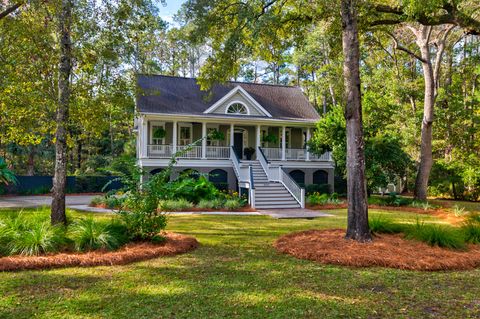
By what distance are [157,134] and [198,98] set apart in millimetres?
3512

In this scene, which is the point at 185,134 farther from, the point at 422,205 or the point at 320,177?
the point at 422,205

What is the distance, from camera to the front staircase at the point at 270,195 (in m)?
15.7

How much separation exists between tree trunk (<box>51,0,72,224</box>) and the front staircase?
8.90 meters

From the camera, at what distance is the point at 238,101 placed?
68.9 ft

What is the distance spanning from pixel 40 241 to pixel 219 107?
50.4 ft

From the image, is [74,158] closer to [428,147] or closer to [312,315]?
[428,147]

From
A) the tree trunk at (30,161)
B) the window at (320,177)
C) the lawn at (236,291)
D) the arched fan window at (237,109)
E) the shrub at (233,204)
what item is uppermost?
the arched fan window at (237,109)

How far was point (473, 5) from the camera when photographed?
11688mm

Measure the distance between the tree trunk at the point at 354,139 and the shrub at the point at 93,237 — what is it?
4.76 meters

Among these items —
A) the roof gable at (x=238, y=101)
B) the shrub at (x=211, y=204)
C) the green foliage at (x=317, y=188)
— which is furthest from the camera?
the green foliage at (x=317, y=188)

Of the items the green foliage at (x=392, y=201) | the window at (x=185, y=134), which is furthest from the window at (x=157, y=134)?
the green foliage at (x=392, y=201)

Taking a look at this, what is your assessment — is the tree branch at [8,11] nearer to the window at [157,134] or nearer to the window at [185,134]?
the window at [157,134]

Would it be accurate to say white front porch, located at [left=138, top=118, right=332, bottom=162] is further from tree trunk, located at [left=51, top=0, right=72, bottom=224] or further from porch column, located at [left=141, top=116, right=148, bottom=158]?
tree trunk, located at [left=51, top=0, right=72, bottom=224]

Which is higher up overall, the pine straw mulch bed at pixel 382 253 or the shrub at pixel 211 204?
the shrub at pixel 211 204
